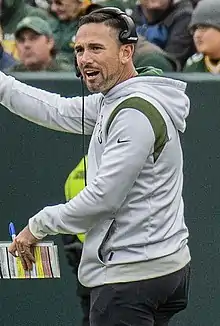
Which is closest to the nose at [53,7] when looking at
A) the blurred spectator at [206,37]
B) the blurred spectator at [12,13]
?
the blurred spectator at [12,13]

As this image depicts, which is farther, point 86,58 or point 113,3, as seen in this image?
point 113,3

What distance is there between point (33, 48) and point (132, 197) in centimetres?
350

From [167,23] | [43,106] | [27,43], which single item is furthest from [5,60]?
[43,106]

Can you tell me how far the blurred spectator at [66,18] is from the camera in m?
7.20

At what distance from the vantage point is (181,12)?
281 inches

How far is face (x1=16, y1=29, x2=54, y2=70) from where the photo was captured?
6.31 metres

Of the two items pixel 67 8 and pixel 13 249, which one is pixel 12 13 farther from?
pixel 13 249

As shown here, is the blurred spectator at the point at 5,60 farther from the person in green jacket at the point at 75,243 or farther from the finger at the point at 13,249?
the finger at the point at 13,249

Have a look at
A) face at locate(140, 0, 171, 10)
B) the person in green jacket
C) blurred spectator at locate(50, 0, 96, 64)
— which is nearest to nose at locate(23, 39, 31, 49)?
blurred spectator at locate(50, 0, 96, 64)

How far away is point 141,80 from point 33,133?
1.92m

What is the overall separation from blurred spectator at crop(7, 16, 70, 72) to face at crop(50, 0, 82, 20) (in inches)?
17.8

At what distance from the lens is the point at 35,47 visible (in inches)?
254

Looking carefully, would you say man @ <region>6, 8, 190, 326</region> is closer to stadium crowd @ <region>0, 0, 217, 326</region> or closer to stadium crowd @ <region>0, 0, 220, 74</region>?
stadium crowd @ <region>0, 0, 217, 326</region>

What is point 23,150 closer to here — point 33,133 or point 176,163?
point 33,133
